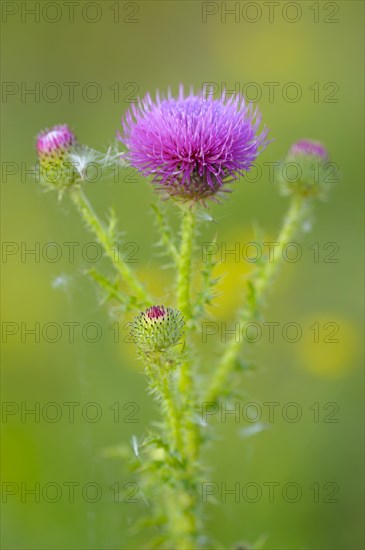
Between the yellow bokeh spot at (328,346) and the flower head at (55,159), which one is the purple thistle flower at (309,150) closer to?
the flower head at (55,159)

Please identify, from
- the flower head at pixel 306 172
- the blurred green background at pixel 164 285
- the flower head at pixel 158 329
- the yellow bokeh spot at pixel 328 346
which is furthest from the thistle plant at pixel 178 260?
the yellow bokeh spot at pixel 328 346

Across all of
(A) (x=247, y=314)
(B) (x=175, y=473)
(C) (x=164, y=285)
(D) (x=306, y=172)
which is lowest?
(B) (x=175, y=473)

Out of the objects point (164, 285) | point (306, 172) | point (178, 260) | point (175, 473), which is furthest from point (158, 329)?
point (164, 285)

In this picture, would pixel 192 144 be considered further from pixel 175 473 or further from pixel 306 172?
pixel 175 473

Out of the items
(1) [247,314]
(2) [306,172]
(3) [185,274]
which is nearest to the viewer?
(3) [185,274]

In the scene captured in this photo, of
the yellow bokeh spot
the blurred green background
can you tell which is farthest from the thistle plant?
the yellow bokeh spot

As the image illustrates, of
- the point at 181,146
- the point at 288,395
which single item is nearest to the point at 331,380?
the point at 288,395
